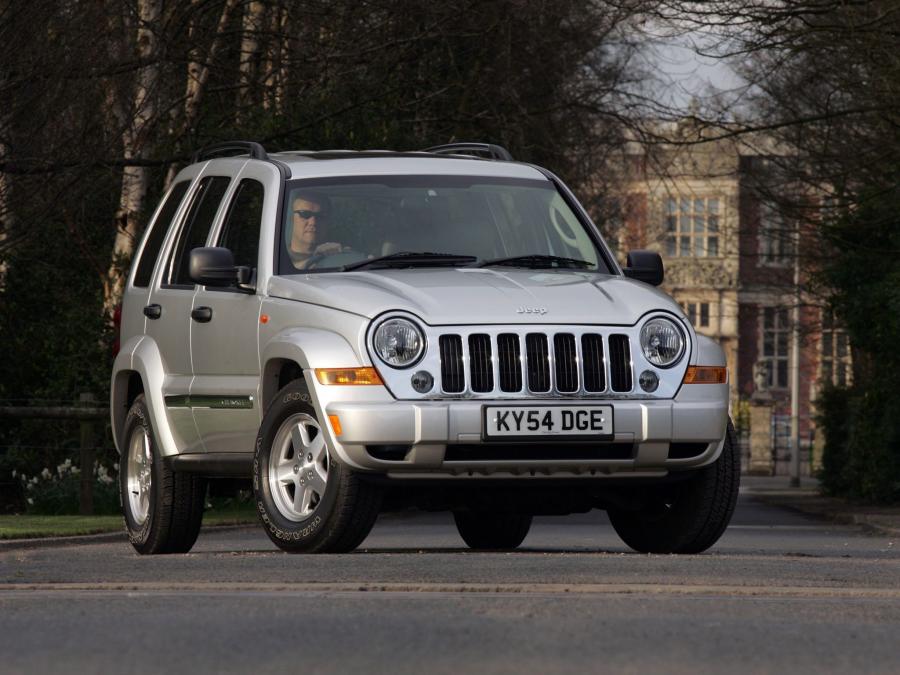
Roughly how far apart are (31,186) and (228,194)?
685cm

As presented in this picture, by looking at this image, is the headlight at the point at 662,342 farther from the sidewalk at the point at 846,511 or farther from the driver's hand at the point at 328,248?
the sidewalk at the point at 846,511

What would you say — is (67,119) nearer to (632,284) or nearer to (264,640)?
(632,284)

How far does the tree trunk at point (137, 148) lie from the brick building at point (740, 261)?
20.6 feet

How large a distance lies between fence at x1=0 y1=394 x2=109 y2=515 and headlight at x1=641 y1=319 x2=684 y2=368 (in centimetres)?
1121

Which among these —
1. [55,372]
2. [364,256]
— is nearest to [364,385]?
[364,256]

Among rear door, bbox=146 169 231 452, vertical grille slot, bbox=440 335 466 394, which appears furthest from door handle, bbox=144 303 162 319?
vertical grille slot, bbox=440 335 466 394

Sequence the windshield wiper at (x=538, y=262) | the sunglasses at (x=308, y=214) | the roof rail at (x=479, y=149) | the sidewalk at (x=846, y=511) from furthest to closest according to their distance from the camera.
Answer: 1. the sidewalk at (x=846, y=511)
2. the roof rail at (x=479, y=149)
3. the sunglasses at (x=308, y=214)
4. the windshield wiper at (x=538, y=262)

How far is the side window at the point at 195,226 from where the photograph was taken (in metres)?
12.0

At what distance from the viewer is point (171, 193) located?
12.8 metres

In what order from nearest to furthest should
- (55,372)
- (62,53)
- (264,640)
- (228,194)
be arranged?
(264,640) → (228,194) → (62,53) → (55,372)

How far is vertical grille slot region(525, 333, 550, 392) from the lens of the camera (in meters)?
10.0

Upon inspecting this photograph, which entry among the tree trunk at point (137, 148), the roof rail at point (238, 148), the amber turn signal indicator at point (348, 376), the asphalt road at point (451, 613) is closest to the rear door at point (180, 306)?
the roof rail at point (238, 148)

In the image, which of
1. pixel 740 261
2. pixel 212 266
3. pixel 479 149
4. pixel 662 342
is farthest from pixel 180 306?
pixel 740 261

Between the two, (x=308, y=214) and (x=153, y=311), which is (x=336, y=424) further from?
(x=153, y=311)
